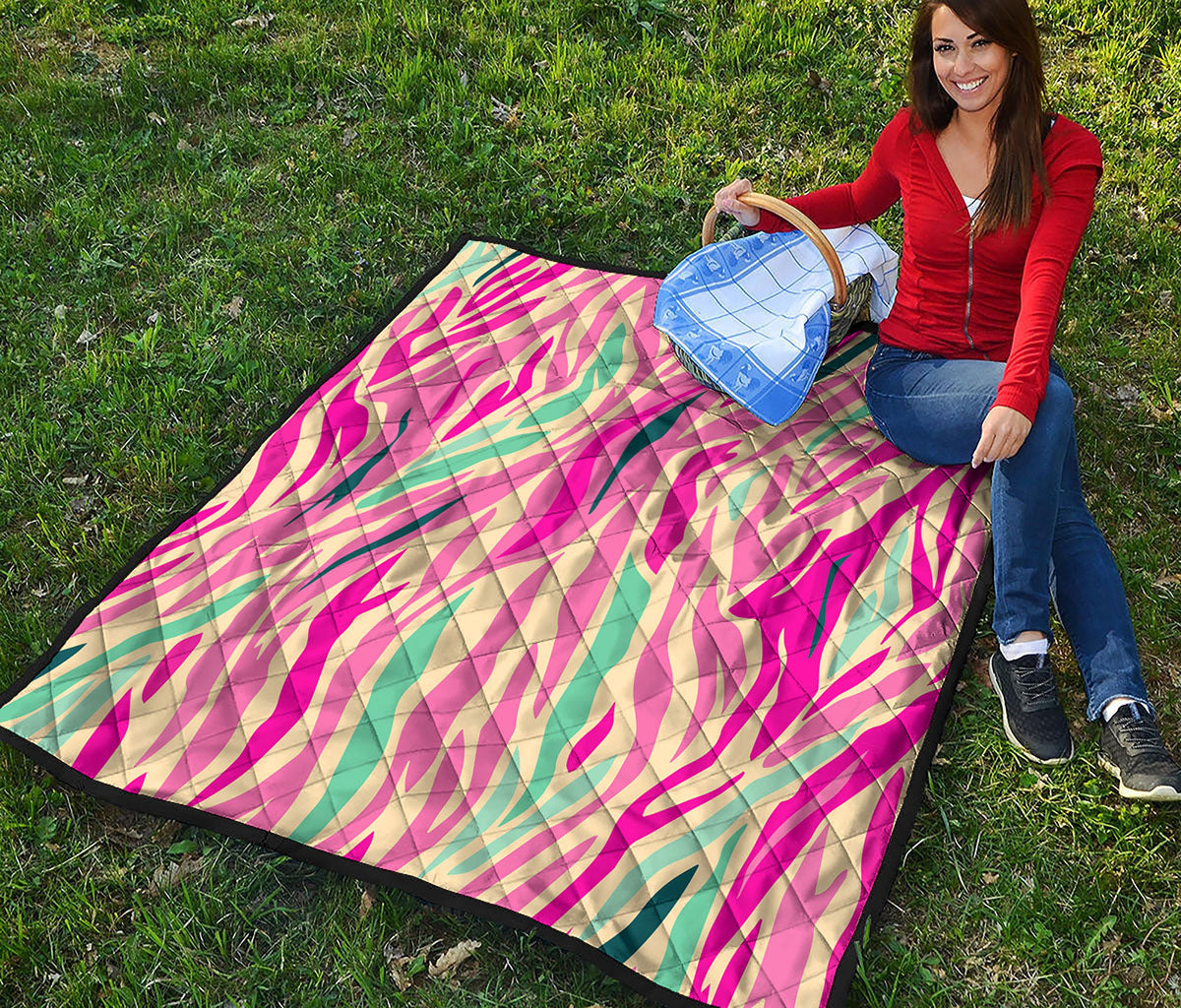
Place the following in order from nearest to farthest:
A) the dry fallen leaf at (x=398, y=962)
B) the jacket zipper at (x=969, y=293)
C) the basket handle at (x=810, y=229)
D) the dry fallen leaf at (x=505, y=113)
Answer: the dry fallen leaf at (x=398, y=962) → the jacket zipper at (x=969, y=293) → the basket handle at (x=810, y=229) → the dry fallen leaf at (x=505, y=113)

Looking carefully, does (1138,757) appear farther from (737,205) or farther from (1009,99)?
(737,205)

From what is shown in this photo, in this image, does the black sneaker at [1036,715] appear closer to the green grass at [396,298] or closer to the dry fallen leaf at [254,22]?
the green grass at [396,298]

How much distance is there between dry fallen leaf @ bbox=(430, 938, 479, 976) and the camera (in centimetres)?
232

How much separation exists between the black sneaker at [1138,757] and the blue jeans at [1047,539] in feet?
0.14

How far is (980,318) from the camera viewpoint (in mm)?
2830

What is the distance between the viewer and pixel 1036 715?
8.38 ft

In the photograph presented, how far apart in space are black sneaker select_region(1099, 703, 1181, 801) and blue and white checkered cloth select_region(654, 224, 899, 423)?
1100 millimetres

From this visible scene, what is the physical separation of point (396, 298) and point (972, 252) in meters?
1.93

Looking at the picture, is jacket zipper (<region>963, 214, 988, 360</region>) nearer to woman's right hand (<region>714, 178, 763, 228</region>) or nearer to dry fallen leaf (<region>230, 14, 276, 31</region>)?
woman's right hand (<region>714, 178, 763, 228</region>)

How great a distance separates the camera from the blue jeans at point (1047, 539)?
2531mm

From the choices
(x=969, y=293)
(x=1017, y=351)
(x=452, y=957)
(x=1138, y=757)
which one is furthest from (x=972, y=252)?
(x=452, y=957)

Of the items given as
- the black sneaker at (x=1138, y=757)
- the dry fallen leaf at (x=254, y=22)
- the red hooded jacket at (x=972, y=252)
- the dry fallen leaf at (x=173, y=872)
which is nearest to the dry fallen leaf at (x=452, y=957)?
the dry fallen leaf at (x=173, y=872)

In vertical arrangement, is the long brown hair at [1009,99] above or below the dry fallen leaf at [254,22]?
above

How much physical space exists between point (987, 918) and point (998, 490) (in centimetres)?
96
